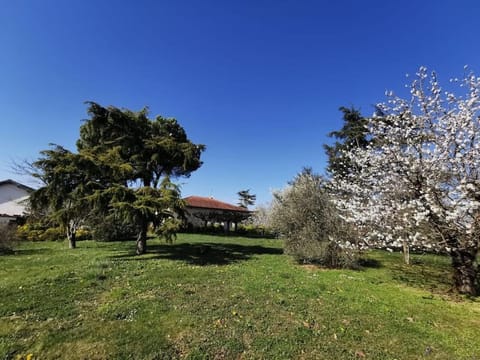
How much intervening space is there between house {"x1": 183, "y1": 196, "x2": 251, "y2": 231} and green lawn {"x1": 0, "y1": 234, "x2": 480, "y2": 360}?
69.1ft

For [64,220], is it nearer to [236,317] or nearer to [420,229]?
[236,317]

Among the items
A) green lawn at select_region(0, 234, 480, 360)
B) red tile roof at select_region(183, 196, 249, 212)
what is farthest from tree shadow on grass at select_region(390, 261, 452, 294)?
red tile roof at select_region(183, 196, 249, 212)

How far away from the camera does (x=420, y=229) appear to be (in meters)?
7.18

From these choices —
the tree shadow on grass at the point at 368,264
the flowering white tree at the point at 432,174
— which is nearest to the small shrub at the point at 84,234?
the tree shadow on grass at the point at 368,264

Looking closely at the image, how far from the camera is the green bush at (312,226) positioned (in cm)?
1058

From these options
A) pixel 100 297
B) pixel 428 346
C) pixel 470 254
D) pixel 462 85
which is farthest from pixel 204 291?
pixel 462 85

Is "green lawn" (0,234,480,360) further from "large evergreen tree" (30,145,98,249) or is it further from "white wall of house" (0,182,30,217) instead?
"white wall of house" (0,182,30,217)

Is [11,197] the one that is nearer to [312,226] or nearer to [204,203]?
[204,203]

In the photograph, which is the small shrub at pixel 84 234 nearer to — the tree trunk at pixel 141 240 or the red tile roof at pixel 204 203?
the tree trunk at pixel 141 240

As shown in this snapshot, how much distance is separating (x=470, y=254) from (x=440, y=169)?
2.68 meters

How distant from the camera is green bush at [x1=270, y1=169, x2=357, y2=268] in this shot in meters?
10.6

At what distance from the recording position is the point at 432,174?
22.2 feet

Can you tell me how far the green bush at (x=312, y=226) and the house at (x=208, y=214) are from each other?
17583 millimetres

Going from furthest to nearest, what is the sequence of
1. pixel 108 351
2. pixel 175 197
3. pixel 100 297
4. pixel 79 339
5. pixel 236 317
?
pixel 175 197 < pixel 100 297 < pixel 236 317 < pixel 79 339 < pixel 108 351
